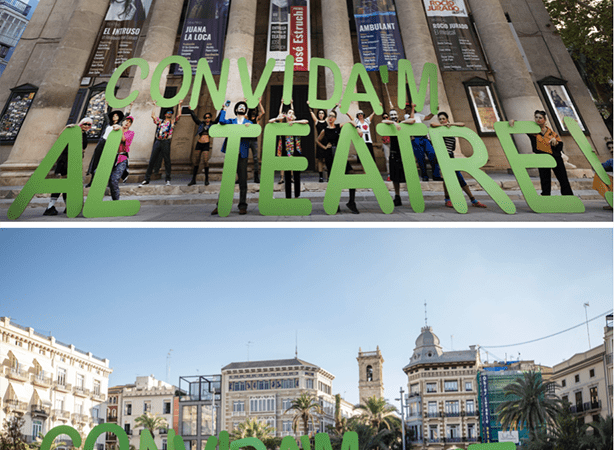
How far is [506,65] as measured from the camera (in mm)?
18078

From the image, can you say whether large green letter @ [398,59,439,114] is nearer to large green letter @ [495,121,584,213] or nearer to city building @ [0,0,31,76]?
large green letter @ [495,121,584,213]

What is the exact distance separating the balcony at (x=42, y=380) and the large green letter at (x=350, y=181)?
130 ft

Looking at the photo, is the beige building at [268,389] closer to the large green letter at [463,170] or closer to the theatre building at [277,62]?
the theatre building at [277,62]

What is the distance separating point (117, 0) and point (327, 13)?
25.4 ft

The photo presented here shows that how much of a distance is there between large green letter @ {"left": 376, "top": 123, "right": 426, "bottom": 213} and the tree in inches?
1213

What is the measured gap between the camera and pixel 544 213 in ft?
32.7

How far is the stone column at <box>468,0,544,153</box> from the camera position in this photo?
56.6 ft

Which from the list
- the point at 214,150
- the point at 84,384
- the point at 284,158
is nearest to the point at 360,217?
the point at 284,158

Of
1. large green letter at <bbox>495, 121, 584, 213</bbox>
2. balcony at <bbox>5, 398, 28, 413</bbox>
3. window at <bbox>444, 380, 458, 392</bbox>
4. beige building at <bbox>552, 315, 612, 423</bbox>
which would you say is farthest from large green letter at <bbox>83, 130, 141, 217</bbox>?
window at <bbox>444, 380, 458, 392</bbox>

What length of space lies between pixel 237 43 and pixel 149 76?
3.13m

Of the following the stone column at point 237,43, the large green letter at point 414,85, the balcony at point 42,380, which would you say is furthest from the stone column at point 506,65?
the balcony at point 42,380

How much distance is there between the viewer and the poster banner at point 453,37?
17.6 m

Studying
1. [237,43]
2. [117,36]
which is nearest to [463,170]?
[237,43]

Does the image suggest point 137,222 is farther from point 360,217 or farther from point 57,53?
point 57,53
